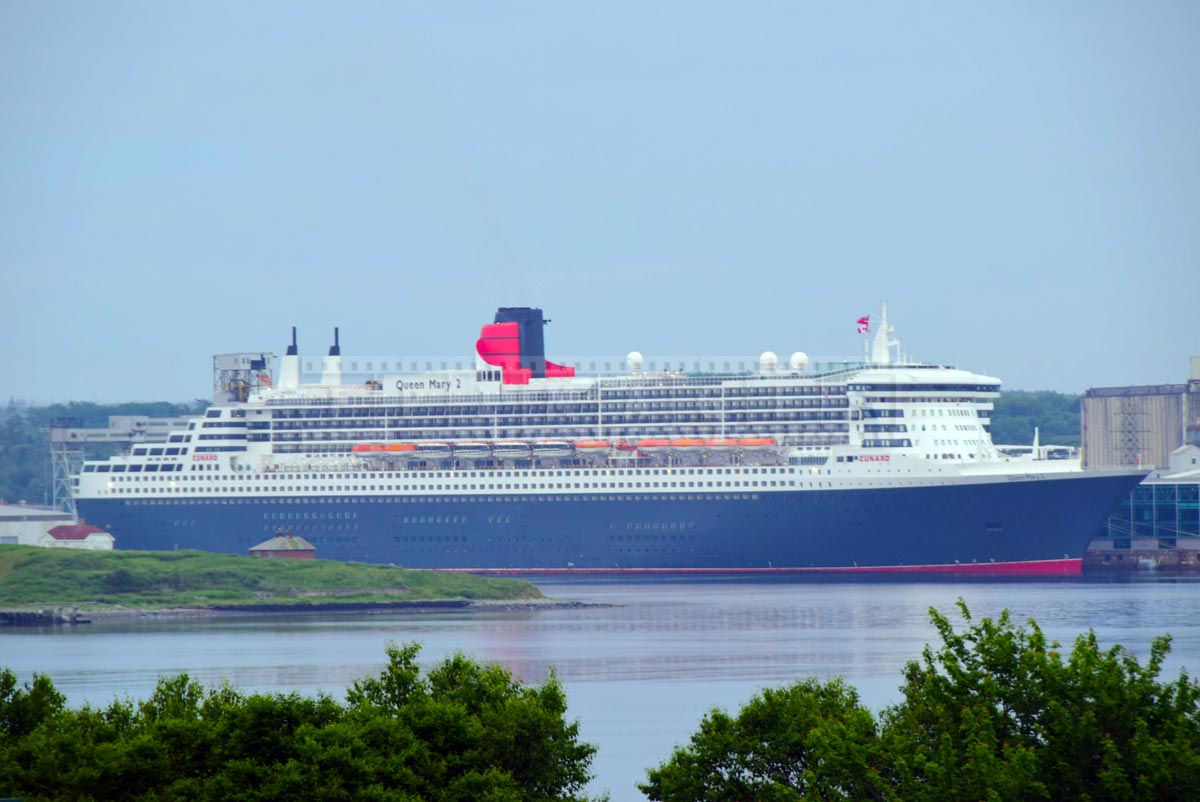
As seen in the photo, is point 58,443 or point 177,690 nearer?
point 177,690

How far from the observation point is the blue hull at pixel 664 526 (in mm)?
80000

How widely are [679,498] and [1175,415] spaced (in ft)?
130

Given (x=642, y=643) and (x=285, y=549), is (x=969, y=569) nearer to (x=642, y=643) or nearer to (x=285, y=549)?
(x=285, y=549)

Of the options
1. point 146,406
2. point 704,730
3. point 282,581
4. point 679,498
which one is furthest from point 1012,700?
point 146,406

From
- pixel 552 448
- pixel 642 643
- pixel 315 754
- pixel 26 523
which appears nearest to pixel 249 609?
pixel 552 448

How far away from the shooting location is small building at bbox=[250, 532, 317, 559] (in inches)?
3233

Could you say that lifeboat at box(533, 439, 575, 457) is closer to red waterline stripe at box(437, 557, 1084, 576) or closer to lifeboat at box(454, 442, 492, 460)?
lifeboat at box(454, 442, 492, 460)

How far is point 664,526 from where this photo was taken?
83.4m

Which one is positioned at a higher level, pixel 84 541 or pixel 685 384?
pixel 685 384

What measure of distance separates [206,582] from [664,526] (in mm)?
18865

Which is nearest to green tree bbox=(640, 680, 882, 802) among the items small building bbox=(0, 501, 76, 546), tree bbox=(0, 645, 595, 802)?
tree bbox=(0, 645, 595, 802)

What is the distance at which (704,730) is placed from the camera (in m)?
25.1

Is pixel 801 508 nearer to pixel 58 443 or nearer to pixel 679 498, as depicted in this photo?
pixel 679 498

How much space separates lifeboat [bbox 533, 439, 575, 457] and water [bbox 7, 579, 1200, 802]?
1074 cm
